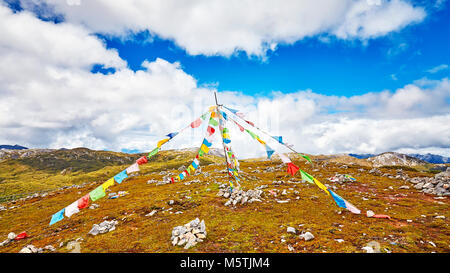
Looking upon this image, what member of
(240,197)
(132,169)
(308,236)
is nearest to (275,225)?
(308,236)

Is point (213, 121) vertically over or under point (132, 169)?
over


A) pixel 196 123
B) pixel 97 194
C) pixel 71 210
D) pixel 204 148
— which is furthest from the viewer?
pixel 204 148

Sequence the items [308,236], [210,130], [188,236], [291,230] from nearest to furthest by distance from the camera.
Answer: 1. [308,236]
2. [188,236]
3. [291,230]
4. [210,130]

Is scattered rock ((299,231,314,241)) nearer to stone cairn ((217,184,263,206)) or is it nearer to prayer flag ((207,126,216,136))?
stone cairn ((217,184,263,206))

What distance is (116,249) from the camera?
11031mm

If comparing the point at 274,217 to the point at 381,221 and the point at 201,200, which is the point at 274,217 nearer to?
the point at 381,221

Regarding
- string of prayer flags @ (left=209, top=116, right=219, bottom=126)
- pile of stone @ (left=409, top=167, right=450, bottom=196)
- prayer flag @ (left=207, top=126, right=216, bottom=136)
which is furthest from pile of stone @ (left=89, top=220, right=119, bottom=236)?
pile of stone @ (left=409, top=167, right=450, bottom=196)

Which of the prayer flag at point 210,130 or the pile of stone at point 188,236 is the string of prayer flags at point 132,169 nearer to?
the pile of stone at point 188,236

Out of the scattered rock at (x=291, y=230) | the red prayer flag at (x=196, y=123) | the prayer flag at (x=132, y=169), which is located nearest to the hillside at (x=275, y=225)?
the scattered rock at (x=291, y=230)

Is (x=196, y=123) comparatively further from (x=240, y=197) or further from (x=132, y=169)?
(x=240, y=197)

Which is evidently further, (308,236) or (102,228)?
(102,228)

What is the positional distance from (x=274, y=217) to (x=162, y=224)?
886 centimetres
